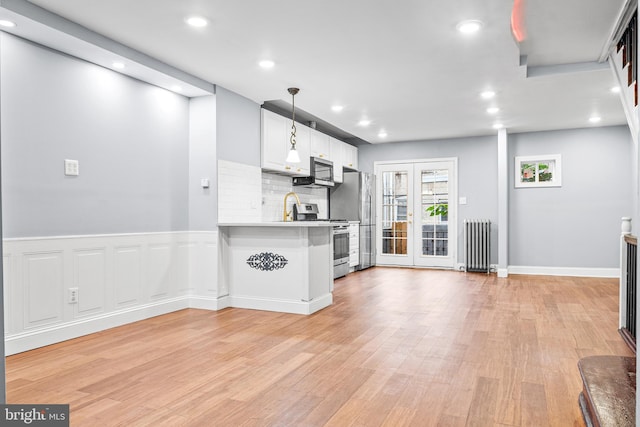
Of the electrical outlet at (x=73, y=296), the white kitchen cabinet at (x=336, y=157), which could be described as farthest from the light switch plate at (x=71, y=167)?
the white kitchen cabinet at (x=336, y=157)

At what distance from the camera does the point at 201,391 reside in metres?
2.43

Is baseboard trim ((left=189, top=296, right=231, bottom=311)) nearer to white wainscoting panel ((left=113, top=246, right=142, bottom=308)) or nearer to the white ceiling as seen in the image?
white wainscoting panel ((left=113, top=246, right=142, bottom=308))

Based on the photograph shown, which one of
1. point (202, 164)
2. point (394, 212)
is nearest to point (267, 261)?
point (202, 164)

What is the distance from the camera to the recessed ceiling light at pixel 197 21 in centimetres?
312

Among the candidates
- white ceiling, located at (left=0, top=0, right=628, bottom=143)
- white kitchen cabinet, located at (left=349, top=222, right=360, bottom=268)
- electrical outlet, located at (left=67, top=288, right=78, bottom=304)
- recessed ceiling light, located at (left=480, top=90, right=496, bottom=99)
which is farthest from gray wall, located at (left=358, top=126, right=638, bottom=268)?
electrical outlet, located at (left=67, top=288, right=78, bottom=304)

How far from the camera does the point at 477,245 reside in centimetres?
757

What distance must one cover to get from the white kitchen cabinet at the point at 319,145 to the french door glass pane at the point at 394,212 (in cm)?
176

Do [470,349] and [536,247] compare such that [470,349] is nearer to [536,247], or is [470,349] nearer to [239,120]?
[239,120]

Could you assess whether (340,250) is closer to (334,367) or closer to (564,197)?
(564,197)

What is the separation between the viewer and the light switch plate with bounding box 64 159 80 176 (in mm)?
3477

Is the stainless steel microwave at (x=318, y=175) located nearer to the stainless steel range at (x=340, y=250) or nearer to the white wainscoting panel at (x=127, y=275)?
the stainless steel range at (x=340, y=250)

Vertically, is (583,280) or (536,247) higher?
(536,247)

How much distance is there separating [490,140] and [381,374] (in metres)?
6.13

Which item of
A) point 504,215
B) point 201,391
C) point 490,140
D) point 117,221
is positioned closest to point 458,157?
point 490,140
